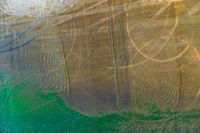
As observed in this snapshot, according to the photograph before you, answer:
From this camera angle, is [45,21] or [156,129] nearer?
[156,129]

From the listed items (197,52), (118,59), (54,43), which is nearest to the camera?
(197,52)

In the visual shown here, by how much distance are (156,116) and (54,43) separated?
46.7 inches

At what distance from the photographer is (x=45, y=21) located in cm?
319

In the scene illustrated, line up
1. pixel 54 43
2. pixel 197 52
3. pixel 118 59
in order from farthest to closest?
pixel 54 43, pixel 118 59, pixel 197 52

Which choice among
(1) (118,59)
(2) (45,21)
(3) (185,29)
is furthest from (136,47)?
(2) (45,21)

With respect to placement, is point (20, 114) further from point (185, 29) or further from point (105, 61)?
point (185, 29)

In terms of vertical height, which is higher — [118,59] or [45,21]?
[45,21]

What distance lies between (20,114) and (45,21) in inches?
38.0

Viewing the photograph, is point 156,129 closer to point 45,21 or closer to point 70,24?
point 70,24

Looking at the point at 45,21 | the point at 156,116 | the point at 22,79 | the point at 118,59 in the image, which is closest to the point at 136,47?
the point at 118,59

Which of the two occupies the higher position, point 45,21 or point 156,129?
point 45,21

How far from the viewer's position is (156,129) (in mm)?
2838

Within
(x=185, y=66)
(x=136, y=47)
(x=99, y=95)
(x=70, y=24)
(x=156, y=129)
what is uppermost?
(x=70, y=24)

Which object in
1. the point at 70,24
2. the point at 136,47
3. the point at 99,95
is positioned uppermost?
the point at 70,24
